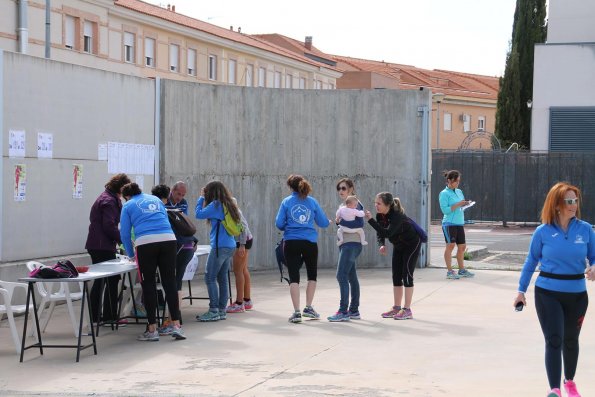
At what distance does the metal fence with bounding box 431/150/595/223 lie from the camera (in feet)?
103

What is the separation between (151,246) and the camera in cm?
1051

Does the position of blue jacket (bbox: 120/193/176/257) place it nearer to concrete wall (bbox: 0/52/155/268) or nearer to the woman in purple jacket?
the woman in purple jacket

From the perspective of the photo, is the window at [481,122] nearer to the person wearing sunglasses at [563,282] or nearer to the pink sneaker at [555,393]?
the person wearing sunglasses at [563,282]

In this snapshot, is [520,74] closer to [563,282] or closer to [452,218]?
[452,218]

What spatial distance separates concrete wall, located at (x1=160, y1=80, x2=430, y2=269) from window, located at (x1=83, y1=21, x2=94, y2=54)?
110ft

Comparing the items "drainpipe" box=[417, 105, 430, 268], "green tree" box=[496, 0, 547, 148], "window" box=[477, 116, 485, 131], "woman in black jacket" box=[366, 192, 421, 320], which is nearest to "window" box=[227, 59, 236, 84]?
"green tree" box=[496, 0, 547, 148]

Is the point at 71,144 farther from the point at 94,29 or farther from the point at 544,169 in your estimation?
the point at 94,29

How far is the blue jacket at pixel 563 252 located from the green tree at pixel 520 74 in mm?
47553

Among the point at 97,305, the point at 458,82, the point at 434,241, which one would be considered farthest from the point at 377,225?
the point at 458,82

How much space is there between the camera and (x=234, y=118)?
57.0ft

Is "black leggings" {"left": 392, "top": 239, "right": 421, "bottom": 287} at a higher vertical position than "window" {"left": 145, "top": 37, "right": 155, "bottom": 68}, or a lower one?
lower

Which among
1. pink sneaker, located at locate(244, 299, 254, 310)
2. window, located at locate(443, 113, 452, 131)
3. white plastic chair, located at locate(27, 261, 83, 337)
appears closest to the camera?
white plastic chair, located at locate(27, 261, 83, 337)

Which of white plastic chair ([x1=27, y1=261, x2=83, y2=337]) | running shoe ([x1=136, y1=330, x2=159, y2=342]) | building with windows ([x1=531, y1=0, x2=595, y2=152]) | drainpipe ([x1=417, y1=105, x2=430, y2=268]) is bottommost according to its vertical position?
running shoe ([x1=136, y1=330, x2=159, y2=342])

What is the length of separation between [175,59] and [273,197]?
1591 inches
